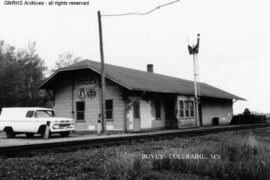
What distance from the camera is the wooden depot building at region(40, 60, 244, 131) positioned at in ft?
69.2

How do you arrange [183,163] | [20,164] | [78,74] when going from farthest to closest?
1. [78,74]
2. [20,164]
3. [183,163]

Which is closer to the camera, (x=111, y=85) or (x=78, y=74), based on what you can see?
(x=111, y=85)

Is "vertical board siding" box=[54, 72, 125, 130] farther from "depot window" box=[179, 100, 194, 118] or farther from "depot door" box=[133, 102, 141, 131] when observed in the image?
"depot window" box=[179, 100, 194, 118]

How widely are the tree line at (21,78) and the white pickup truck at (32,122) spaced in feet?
80.5

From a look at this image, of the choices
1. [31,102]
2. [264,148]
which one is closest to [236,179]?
[264,148]

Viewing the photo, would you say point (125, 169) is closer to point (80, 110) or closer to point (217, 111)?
point (80, 110)

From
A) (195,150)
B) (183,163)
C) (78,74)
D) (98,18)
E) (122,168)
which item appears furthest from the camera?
(78,74)

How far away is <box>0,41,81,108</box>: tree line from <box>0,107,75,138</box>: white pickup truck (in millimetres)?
24543

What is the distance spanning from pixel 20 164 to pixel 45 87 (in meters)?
18.0

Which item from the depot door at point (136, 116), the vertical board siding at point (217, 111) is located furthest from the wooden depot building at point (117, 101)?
the vertical board siding at point (217, 111)

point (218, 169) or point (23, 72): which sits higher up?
point (23, 72)

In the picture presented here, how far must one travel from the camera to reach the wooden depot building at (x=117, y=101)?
21.1 m

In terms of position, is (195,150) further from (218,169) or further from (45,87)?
(45,87)

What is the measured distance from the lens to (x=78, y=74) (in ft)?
77.8
